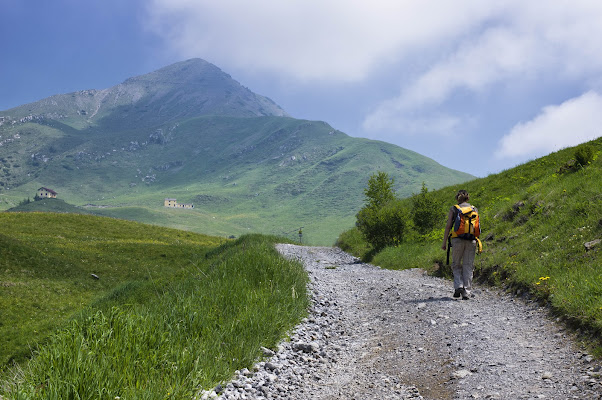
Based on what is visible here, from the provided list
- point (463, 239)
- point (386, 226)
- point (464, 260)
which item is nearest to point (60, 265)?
point (386, 226)

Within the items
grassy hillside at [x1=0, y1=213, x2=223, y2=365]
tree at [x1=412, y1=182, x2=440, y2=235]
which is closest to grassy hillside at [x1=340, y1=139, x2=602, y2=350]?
tree at [x1=412, y1=182, x2=440, y2=235]

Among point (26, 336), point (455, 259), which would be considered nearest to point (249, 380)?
point (455, 259)

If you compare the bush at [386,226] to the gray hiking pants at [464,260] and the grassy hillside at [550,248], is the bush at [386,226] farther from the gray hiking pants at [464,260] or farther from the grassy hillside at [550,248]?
the gray hiking pants at [464,260]

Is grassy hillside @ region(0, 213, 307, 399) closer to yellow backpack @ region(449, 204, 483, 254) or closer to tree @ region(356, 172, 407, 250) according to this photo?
yellow backpack @ region(449, 204, 483, 254)

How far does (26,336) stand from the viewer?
26219 mm

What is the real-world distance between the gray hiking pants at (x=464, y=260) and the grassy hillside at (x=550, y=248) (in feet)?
5.22

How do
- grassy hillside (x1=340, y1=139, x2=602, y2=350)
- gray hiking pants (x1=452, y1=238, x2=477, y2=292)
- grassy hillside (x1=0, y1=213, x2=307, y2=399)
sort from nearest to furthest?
grassy hillside (x1=0, y1=213, x2=307, y2=399), grassy hillside (x1=340, y1=139, x2=602, y2=350), gray hiking pants (x1=452, y1=238, x2=477, y2=292)

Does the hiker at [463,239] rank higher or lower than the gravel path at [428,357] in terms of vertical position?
higher

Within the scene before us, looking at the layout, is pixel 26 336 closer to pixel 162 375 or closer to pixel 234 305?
pixel 234 305

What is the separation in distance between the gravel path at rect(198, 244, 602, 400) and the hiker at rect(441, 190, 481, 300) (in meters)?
0.71

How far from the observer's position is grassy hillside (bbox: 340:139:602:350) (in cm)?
952

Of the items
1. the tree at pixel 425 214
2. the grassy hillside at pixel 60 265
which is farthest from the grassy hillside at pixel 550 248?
the grassy hillside at pixel 60 265

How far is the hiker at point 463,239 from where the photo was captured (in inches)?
503

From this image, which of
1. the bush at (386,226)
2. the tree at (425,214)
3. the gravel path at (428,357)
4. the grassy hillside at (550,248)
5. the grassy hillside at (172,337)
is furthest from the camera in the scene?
the bush at (386,226)
